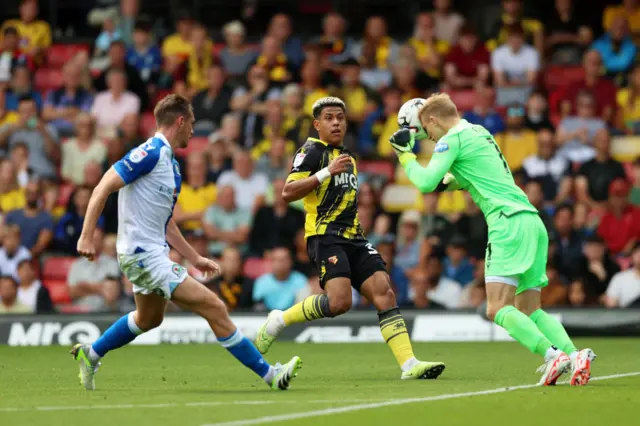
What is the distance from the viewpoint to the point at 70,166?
18.7 m

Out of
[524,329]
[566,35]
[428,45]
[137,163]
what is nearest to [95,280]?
[428,45]

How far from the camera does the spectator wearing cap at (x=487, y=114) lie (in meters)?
18.0

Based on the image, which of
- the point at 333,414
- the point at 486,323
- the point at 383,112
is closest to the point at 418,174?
the point at 333,414

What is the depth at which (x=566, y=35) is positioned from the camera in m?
19.6

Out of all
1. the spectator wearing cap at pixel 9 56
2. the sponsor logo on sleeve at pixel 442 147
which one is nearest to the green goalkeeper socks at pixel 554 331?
the sponsor logo on sleeve at pixel 442 147

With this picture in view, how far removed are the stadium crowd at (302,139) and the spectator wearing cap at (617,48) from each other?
3 cm

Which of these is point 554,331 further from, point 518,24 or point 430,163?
point 518,24

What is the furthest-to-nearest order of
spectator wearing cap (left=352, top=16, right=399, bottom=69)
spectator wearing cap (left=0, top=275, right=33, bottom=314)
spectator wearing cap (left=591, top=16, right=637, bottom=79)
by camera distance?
spectator wearing cap (left=352, top=16, right=399, bottom=69) → spectator wearing cap (left=591, top=16, right=637, bottom=79) → spectator wearing cap (left=0, top=275, right=33, bottom=314)

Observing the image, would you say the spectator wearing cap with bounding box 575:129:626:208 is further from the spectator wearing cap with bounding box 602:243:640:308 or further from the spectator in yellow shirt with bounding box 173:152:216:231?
the spectator in yellow shirt with bounding box 173:152:216:231

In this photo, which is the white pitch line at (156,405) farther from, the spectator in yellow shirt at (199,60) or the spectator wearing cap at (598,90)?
the spectator in yellow shirt at (199,60)

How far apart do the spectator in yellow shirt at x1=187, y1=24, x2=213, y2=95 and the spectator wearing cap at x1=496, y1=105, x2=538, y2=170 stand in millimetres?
5053

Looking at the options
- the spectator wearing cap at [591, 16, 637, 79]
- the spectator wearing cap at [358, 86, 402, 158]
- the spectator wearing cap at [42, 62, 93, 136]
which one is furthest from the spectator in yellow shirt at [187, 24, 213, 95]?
the spectator wearing cap at [591, 16, 637, 79]

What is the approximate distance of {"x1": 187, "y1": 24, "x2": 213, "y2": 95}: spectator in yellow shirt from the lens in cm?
1998

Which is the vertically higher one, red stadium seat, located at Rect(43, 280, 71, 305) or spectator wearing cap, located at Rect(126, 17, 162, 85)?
spectator wearing cap, located at Rect(126, 17, 162, 85)
